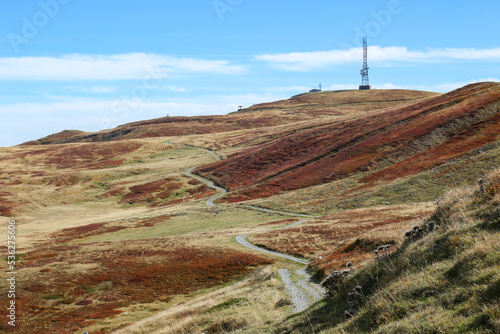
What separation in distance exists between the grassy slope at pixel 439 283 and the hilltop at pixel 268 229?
0.23ft

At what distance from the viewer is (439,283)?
11.7 metres

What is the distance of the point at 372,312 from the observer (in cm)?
1220

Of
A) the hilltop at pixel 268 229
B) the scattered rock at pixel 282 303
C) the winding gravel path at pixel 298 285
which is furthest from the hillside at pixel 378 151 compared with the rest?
the scattered rock at pixel 282 303

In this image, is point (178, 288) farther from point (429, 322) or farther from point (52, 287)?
point (429, 322)

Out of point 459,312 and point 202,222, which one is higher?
point 459,312

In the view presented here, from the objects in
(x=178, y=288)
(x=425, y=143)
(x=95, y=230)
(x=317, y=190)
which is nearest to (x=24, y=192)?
(x=95, y=230)

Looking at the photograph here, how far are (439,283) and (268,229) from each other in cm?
5107

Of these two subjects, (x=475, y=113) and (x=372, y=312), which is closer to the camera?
(x=372, y=312)

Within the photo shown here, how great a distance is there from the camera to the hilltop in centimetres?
1414

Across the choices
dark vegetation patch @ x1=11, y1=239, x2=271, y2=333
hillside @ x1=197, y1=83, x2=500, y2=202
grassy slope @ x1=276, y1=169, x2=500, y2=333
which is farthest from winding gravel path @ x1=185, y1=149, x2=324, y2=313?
hillside @ x1=197, y1=83, x2=500, y2=202

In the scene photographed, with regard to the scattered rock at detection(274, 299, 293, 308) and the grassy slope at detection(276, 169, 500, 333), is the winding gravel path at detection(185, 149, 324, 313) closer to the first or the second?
the scattered rock at detection(274, 299, 293, 308)

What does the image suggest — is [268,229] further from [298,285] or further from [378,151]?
[378,151]

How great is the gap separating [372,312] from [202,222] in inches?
2576

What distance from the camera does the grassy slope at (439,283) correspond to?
10016 mm
